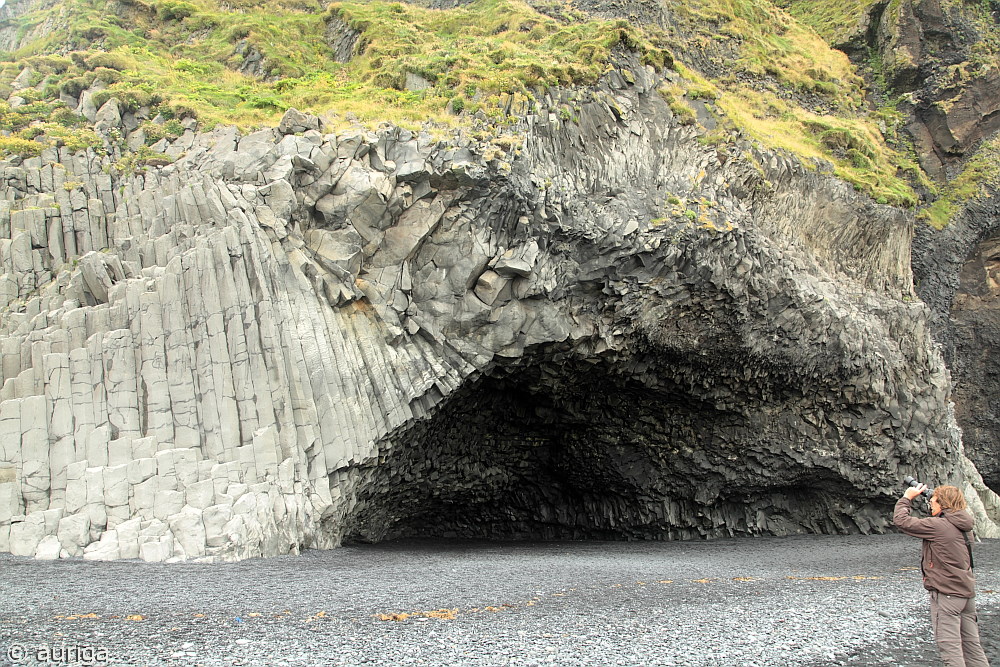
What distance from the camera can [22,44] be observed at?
25.2 meters

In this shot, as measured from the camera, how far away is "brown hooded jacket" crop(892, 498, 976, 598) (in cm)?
616

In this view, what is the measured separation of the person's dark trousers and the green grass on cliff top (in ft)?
47.7

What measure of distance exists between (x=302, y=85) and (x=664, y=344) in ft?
42.2

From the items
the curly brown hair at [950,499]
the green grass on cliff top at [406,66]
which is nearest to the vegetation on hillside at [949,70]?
the green grass on cliff top at [406,66]

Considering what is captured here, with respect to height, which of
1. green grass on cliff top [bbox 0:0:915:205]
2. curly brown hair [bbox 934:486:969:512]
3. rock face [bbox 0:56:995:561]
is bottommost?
curly brown hair [bbox 934:486:969:512]

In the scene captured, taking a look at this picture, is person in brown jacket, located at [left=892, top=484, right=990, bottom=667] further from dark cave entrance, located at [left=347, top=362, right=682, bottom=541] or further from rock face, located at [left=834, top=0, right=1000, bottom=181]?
rock face, located at [left=834, top=0, right=1000, bottom=181]

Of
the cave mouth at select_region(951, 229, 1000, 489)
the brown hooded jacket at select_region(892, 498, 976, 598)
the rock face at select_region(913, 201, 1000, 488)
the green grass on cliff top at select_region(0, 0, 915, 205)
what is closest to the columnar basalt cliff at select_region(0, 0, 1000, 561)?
the rock face at select_region(913, 201, 1000, 488)

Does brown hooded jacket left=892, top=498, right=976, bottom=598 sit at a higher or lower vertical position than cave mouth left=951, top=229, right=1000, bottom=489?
lower

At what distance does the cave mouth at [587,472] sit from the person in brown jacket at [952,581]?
40.3ft

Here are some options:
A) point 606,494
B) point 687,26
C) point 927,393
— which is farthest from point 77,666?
point 687,26

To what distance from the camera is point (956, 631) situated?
20.2ft

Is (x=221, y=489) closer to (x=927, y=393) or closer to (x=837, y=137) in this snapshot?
(x=927, y=393)

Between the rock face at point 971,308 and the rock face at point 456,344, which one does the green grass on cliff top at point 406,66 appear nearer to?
the rock face at point 456,344

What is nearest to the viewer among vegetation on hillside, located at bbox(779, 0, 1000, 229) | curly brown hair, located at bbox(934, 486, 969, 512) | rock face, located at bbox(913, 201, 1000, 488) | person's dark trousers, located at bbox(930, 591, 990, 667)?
person's dark trousers, located at bbox(930, 591, 990, 667)
